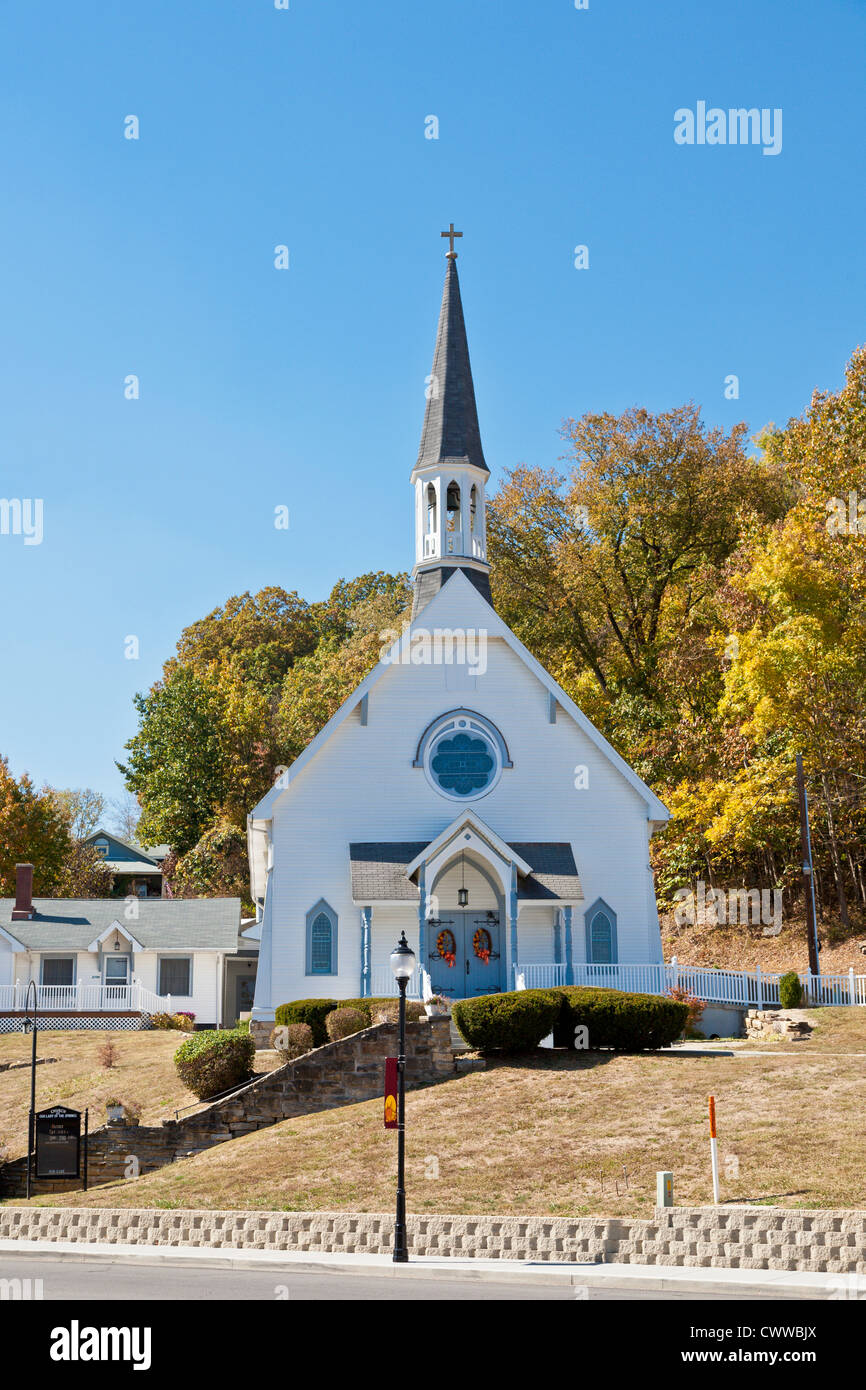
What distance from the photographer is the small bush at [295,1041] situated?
2583cm

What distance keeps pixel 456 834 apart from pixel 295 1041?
21.0 ft

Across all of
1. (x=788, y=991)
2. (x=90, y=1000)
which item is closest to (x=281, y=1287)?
(x=788, y=991)

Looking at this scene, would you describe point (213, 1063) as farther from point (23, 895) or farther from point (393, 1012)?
point (23, 895)

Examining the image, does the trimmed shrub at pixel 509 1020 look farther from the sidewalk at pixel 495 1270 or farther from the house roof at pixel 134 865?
the house roof at pixel 134 865

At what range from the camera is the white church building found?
30172 mm

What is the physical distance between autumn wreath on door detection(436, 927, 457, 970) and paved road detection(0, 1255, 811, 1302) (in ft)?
52.0

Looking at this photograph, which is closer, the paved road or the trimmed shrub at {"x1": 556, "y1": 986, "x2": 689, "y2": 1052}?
the paved road

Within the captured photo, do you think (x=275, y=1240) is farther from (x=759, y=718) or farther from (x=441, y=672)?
(x=759, y=718)

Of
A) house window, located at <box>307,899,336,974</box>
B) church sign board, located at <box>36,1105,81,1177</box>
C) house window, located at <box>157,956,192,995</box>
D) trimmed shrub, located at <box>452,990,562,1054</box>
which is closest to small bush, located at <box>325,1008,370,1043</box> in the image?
trimmed shrub, located at <box>452,990,562,1054</box>

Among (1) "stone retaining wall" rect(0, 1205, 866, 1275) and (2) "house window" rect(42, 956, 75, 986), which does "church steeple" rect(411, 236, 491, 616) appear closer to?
(2) "house window" rect(42, 956, 75, 986)

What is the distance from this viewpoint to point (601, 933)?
3145 cm

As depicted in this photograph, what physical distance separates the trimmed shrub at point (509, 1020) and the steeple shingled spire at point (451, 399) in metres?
16.7

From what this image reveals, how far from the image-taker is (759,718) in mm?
38375
